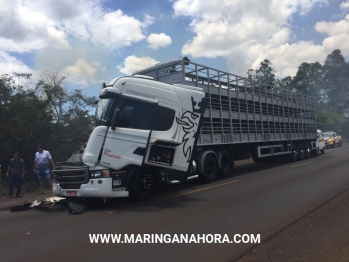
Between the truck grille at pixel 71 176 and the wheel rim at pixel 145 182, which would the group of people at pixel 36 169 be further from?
the wheel rim at pixel 145 182

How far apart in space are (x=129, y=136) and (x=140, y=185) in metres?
1.37

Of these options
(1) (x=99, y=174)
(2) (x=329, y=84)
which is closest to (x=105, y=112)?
(1) (x=99, y=174)

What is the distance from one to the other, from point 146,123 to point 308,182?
576 centimetres

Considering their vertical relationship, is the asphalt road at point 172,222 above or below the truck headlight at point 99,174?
below

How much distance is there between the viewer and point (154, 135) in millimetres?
8500

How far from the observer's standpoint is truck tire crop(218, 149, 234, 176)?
480 inches

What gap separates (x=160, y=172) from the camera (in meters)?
8.98

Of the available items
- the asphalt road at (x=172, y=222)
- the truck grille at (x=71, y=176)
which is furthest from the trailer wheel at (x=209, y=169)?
the truck grille at (x=71, y=176)

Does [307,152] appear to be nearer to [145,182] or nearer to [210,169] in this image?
[210,169]

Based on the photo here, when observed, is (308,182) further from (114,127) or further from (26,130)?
(26,130)

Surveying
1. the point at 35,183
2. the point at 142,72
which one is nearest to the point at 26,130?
the point at 35,183

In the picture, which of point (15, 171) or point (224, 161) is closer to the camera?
point (15, 171)

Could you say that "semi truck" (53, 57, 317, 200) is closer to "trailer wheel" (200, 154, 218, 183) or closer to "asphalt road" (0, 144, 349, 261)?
"trailer wheel" (200, 154, 218, 183)

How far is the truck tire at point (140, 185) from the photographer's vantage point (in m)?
8.26
